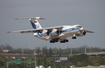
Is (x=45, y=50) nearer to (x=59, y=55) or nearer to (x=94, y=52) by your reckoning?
(x=59, y=55)

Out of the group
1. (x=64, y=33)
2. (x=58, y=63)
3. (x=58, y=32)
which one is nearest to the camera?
(x=64, y=33)

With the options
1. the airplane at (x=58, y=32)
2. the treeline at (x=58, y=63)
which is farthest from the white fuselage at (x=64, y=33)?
the treeline at (x=58, y=63)

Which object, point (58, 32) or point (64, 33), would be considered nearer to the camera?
point (64, 33)

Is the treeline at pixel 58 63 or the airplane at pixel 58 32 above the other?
the airplane at pixel 58 32

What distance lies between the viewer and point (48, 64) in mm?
106312

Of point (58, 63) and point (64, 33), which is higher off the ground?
point (64, 33)

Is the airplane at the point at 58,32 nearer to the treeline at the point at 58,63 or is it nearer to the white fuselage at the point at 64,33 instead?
the white fuselage at the point at 64,33

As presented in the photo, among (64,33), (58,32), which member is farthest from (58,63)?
(64,33)

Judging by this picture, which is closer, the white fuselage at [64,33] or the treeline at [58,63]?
the white fuselage at [64,33]

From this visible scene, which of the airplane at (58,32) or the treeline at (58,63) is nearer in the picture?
the airplane at (58,32)

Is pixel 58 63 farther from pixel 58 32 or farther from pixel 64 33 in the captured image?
pixel 64 33

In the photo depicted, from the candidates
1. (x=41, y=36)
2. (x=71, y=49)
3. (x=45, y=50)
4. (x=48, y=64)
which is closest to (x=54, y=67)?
(x=48, y=64)

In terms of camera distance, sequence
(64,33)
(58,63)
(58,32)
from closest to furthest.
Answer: (64,33)
(58,32)
(58,63)

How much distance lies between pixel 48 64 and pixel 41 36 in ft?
91.1
